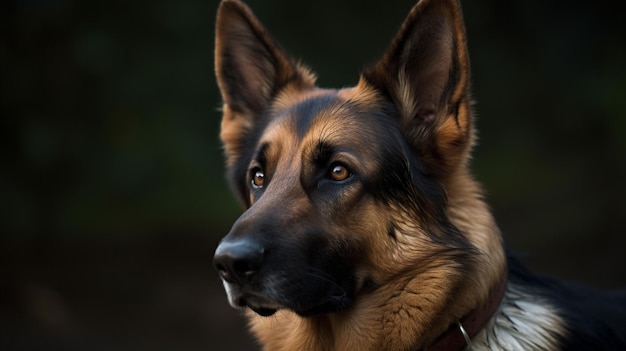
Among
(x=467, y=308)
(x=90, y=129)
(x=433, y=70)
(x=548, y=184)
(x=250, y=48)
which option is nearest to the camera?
(x=467, y=308)

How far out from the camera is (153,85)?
355 inches

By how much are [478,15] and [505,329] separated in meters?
6.24

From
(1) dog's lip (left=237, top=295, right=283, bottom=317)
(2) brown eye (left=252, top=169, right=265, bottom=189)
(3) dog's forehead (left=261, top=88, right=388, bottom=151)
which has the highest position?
(3) dog's forehead (left=261, top=88, right=388, bottom=151)

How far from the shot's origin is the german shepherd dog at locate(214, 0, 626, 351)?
3.54m

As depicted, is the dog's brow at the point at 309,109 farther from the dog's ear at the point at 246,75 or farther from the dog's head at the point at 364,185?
the dog's ear at the point at 246,75

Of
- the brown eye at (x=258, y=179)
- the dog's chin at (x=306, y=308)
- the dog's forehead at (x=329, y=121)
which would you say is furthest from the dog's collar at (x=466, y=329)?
the brown eye at (x=258, y=179)

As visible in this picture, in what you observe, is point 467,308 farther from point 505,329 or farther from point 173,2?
point 173,2

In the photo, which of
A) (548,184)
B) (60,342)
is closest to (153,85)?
(60,342)

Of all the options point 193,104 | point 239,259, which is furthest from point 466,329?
point 193,104

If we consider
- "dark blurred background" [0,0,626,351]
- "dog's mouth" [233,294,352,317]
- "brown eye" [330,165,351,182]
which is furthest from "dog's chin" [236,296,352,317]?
"dark blurred background" [0,0,626,351]

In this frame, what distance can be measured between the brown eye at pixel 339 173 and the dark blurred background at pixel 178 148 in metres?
5.40

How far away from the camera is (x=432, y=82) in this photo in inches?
155

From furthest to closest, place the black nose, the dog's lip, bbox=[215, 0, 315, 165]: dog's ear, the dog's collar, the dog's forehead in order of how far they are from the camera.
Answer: bbox=[215, 0, 315, 165]: dog's ear
the dog's forehead
the dog's collar
the dog's lip
the black nose

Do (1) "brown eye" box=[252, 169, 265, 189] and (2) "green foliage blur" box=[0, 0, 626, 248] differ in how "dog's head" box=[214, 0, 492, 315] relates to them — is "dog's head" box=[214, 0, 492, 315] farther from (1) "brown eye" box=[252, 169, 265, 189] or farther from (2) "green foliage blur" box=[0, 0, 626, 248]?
(2) "green foliage blur" box=[0, 0, 626, 248]
